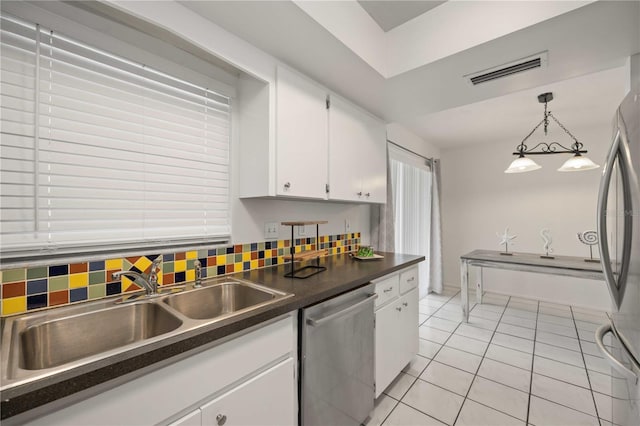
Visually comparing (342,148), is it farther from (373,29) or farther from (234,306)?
(234,306)

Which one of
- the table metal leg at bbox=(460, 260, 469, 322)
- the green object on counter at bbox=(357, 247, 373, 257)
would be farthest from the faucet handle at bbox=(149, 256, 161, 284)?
the table metal leg at bbox=(460, 260, 469, 322)

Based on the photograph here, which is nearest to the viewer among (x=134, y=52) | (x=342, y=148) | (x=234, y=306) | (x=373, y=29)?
(x=134, y=52)

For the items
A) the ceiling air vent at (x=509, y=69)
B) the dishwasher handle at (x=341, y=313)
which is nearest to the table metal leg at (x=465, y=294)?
the dishwasher handle at (x=341, y=313)

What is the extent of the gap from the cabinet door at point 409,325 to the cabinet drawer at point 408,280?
0.15 feet

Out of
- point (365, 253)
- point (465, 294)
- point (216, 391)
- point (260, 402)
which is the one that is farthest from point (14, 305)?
point (465, 294)

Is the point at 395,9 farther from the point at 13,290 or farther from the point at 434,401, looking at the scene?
the point at 434,401

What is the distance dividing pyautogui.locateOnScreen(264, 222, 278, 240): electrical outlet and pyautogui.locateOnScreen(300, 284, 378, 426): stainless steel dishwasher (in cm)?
70

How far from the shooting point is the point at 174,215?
1.42 m

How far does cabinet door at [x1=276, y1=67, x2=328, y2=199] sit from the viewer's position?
155cm

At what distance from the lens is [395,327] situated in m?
1.93

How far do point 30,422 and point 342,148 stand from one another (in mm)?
1893

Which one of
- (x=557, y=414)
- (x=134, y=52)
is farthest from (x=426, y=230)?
(x=134, y=52)

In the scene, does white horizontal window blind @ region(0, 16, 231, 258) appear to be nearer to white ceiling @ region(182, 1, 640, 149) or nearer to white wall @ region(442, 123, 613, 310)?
white ceiling @ region(182, 1, 640, 149)

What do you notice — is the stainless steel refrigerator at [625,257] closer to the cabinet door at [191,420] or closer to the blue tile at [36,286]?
the cabinet door at [191,420]
